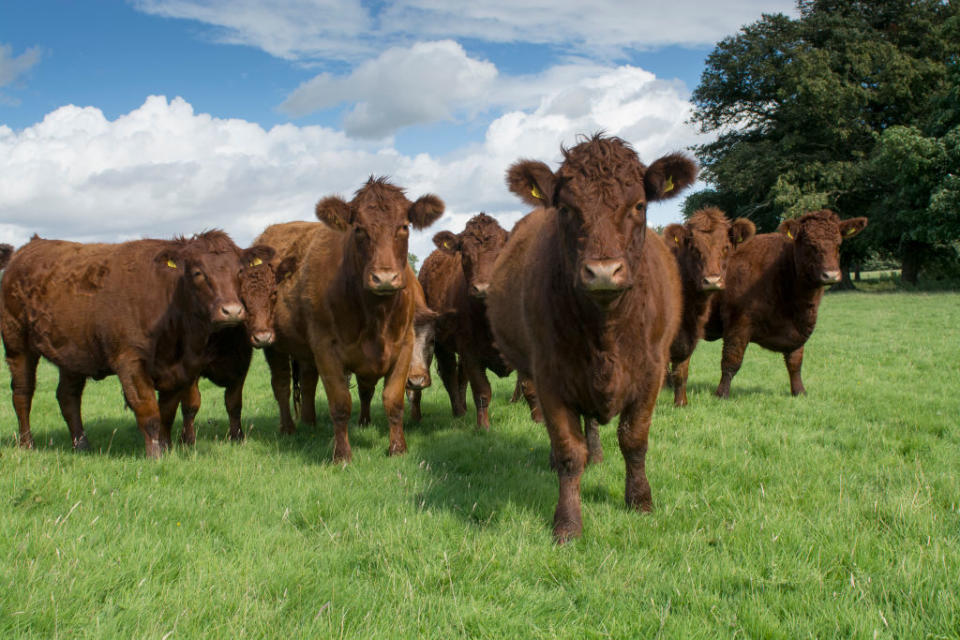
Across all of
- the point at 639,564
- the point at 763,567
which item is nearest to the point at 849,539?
the point at 763,567

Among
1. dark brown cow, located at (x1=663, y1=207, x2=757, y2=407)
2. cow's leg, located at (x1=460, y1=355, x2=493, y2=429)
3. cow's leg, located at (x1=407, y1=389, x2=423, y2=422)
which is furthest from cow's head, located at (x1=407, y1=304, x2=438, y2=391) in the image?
dark brown cow, located at (x1=663, y1=207, x2=757, y2=407)

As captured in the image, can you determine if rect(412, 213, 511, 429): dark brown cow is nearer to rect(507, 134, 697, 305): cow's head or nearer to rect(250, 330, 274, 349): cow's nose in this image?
rect(250, 330, 274, 349): cow's nose

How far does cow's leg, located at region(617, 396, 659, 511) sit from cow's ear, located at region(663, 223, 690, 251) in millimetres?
5201

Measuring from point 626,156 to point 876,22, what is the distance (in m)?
41.9

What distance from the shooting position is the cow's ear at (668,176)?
163 inches

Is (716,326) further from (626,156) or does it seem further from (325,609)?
(325,609)

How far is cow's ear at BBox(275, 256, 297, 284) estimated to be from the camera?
7.88m

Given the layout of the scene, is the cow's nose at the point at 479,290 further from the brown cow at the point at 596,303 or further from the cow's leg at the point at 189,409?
the cow's leg at the point at 189,409

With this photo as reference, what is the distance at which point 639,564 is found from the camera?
346 centimetres

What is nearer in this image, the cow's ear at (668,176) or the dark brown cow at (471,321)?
the cow's ear at (668,176)

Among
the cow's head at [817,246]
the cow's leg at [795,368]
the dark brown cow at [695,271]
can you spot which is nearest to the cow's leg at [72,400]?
the dark brown cow at [695,271]

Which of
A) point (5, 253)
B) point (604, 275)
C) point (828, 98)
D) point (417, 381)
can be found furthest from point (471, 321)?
point (828, 98)

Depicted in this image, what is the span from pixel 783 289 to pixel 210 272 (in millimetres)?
7842

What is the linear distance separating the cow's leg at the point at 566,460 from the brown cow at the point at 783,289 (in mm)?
5813
